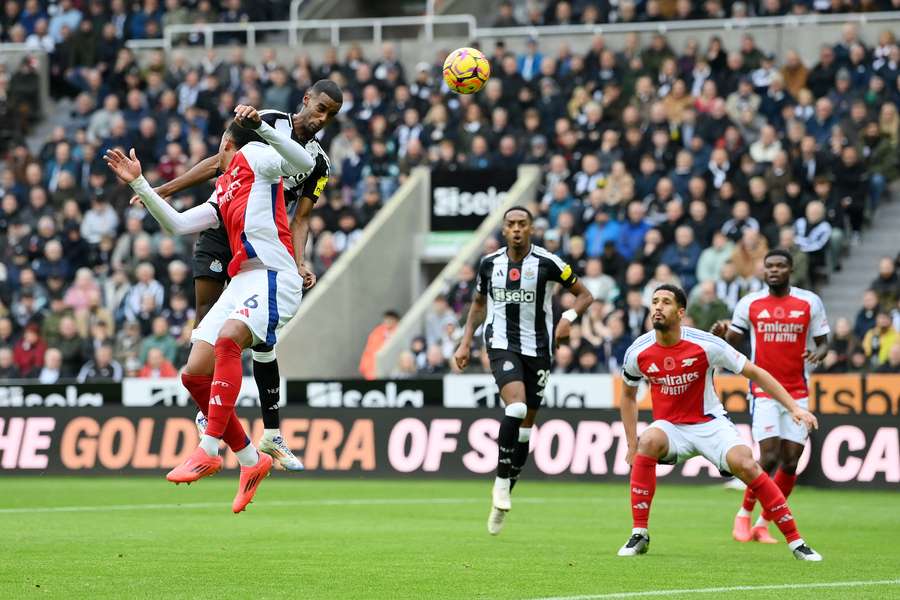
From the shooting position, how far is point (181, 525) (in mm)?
13125

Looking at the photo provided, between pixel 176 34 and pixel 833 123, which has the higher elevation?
pixel 176 34

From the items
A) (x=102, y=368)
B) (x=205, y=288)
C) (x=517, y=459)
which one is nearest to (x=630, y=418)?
(x=517, y=459)

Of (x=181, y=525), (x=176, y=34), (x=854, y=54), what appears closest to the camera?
(x=181, y=525)

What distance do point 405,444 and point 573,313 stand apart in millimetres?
7296

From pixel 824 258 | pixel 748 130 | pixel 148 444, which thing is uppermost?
pixel 748 130

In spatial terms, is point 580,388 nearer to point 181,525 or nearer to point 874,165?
point 874,165

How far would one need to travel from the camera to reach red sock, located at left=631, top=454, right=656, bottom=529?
1101 cm

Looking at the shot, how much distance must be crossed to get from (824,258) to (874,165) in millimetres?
1954

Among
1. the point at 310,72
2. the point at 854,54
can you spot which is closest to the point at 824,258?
the point at 854,54

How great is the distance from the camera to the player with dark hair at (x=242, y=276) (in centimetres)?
1059

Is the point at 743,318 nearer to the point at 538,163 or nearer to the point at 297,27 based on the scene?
the point at 538,163

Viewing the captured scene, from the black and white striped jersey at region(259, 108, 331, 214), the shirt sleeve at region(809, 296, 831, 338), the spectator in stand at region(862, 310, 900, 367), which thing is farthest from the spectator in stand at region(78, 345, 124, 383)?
the black and white striped jersey at region(259, 108, 331, 214)

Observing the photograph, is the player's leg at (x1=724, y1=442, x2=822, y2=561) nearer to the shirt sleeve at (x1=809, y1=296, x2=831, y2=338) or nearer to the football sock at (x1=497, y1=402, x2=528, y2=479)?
the football sock at (x1=497, y1=402, x2=528, y2=479)

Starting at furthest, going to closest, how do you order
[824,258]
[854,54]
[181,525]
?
[854,54], [824,258], [181,525]
